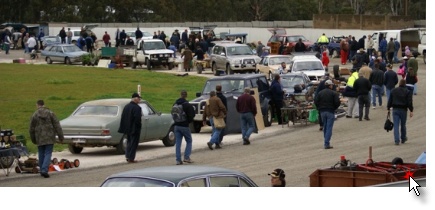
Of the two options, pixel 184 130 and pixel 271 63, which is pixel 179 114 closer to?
pixel 184 130

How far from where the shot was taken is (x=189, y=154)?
22.4m

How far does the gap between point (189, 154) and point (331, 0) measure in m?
92.6

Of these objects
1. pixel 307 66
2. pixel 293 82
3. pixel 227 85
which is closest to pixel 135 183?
pixel 227 85

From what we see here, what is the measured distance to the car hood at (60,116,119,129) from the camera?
2342cm

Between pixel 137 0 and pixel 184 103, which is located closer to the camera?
pixel 184 103

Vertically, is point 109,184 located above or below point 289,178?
above

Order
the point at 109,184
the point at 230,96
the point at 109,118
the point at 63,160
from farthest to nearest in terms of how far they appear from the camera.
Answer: the point at 230,96 → the point at 109,118 → the point at 63,160 → the point at 109,184

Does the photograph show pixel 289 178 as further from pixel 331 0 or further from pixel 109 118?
pixel 331 0

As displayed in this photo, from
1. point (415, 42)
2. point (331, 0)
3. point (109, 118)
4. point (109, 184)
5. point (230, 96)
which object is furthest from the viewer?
point (331, 0)

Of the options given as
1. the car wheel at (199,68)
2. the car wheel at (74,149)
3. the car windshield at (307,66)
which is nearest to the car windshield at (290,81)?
the car windshield at (307,66)

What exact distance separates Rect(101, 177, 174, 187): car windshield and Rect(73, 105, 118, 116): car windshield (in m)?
13.1

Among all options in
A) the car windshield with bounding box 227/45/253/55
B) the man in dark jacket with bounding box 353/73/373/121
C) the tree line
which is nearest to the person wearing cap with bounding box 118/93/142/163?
the man in dark jacket with bounding box 353/73/373/121

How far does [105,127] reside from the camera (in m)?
23.3

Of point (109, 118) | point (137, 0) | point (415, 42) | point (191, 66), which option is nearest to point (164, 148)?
point (109, 118)
